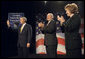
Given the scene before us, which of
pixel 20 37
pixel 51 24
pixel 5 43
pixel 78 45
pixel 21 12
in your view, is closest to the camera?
pixel 78 45

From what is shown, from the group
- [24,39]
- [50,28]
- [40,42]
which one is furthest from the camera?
[40,42]

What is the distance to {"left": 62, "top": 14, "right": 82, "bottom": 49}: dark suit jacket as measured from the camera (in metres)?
2.48

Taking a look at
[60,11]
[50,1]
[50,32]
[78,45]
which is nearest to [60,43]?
[60,11]

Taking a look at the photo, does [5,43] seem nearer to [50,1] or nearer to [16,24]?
[16,24]

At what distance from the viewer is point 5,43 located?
17.5ft

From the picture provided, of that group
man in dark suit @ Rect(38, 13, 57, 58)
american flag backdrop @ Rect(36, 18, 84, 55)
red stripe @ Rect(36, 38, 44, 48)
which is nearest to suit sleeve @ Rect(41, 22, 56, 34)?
man in dark suit @ Rect(38, 13, 57, 58)

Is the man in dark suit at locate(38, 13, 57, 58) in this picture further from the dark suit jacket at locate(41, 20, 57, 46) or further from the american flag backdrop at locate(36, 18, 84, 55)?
the american flag backdrop at locate(36, 18, 84, 55)

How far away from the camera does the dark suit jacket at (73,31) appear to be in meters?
2.48

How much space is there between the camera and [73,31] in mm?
2523

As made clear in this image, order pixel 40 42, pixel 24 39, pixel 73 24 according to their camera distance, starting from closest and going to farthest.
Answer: pixel 73 24
pixel 24 39
pixel 40 42

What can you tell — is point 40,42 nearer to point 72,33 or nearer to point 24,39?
point 24,39

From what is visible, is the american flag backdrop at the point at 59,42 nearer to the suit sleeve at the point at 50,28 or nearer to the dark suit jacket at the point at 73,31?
the suit sleeve at the point at 50,28

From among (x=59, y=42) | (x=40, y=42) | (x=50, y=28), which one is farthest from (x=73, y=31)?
(x=40, y=42)

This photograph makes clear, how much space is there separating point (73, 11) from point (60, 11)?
3307mm
